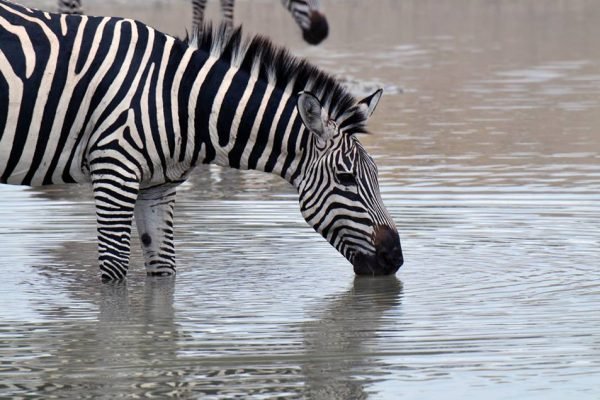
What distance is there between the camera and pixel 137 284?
29.3ft

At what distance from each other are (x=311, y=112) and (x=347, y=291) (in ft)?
3.13

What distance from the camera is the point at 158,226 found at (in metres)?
9.10

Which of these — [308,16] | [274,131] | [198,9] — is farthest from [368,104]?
[198,9]

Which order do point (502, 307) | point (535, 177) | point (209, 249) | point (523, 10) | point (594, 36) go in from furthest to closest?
1. point (523, 10)
2. point (594, 36)
3. point (535, 177)
4. point (209, 249)
5. point (502, 307)

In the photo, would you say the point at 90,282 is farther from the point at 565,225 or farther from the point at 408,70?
the point at 408,70

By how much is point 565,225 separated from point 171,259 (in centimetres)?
284

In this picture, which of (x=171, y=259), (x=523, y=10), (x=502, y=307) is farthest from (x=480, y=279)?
(x=523, y=10)

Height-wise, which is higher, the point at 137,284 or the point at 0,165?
the point at 0,165

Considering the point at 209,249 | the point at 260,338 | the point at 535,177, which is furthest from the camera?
the point at 535,177

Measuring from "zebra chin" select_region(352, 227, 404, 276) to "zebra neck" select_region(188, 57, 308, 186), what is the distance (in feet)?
1.80

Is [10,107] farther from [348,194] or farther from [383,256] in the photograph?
[383,256]

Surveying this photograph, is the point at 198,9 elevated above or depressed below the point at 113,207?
below

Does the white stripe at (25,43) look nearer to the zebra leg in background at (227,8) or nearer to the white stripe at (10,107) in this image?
the white stripe at (10,107)

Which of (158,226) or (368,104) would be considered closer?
(368,104)
